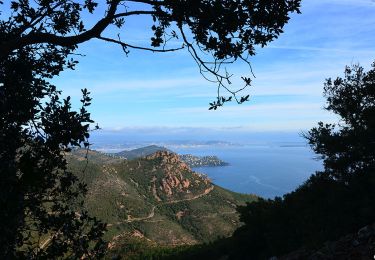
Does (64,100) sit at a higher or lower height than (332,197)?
higher

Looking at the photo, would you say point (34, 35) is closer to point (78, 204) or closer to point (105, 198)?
point (78, 204)

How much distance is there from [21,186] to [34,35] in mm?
2063

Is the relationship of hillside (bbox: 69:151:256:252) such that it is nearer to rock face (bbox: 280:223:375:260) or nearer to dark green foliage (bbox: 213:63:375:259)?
dark green foliage (bbox: 213:63:375:259)

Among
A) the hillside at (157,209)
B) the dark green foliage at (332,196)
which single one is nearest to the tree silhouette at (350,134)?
the dark green foliage at (332,196)

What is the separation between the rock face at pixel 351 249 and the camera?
1077 centimetres

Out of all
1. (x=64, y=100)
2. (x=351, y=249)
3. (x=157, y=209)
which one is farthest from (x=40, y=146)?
(x=157, y=209)

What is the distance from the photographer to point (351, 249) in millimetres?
11680

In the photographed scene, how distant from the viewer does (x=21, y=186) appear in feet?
13.5

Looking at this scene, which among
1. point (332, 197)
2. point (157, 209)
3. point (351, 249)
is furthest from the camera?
point (157, 209)

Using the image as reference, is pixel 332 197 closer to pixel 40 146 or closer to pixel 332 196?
pixel 332 196

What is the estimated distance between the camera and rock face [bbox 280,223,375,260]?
1077 cm

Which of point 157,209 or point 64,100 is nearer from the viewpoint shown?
point 64,100

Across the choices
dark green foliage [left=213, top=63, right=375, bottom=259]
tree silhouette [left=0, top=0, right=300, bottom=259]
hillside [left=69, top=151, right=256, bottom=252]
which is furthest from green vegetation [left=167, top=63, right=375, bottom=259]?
hillside [left=69, top=151, right=256, bottom=252]

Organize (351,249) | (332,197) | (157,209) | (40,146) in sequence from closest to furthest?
(40,146) < (351,249) < (332,197) < (157,209)
